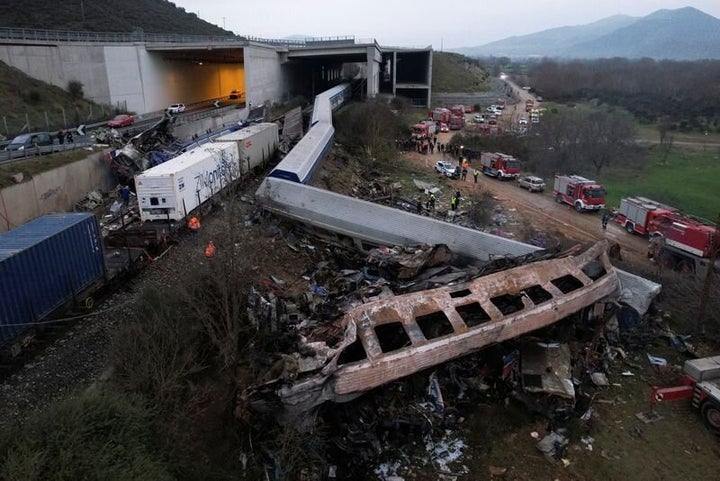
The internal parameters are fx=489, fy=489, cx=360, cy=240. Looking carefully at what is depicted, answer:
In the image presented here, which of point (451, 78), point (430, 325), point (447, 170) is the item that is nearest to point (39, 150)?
point (430, 325)

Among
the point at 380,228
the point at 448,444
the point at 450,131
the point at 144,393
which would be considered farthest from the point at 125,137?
the point at 450,131

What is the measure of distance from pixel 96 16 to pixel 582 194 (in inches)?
2489

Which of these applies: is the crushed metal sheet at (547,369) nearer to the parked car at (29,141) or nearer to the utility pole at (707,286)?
the utility pole at (707,286)

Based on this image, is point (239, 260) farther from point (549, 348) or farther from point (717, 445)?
point (717, 445)

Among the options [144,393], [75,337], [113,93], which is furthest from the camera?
[113,93]

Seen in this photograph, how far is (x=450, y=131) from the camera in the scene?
54344 millimetres

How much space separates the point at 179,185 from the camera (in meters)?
17.2

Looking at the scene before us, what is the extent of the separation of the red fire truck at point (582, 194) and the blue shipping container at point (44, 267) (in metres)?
24.3

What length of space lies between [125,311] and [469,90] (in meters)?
80.3

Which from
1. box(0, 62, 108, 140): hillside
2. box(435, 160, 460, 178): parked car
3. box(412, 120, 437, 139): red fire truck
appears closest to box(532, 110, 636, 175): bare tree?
box(435, 160, 460, 178): parked car

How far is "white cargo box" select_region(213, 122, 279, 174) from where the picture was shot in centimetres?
2378

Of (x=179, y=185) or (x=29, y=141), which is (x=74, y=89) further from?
(x=179, y=185)

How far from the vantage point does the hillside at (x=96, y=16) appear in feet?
178

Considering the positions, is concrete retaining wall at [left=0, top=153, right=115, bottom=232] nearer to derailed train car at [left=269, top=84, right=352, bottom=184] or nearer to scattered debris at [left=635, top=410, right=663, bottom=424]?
derailed train car at [left=269, top=84, right=352, bottom=184]
